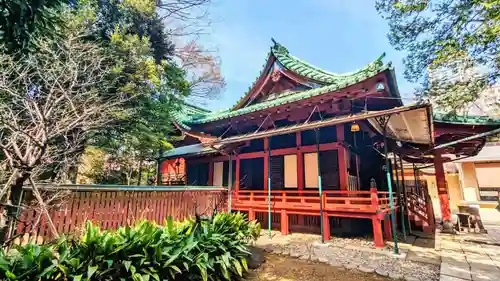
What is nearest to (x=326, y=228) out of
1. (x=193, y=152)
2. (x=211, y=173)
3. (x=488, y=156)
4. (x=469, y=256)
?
(x=469, y=256)

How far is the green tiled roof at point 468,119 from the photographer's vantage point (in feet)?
26.3

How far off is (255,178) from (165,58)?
22.3 ft

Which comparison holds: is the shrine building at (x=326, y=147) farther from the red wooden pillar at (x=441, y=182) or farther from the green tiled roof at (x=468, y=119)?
the green tiled roof at (x=468, y=119)

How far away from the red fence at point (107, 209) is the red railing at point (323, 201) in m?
2.27

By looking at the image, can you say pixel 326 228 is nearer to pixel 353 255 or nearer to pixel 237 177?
pixel 353 255

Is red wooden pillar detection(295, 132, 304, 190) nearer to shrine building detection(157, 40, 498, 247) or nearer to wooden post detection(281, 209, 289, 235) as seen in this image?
shrine building detection(157, 40, 498, 247)

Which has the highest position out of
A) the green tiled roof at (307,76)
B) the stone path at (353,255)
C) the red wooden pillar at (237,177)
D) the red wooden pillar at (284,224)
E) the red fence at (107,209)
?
the green tiled roof at (307,76)

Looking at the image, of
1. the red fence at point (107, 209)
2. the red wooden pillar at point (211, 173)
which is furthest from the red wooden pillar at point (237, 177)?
the red fence at point (107, 209)

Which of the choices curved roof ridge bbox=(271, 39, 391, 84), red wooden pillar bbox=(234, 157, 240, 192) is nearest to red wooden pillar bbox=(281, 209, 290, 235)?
red wooden pillar bbox=(234, 157, 240, 192)

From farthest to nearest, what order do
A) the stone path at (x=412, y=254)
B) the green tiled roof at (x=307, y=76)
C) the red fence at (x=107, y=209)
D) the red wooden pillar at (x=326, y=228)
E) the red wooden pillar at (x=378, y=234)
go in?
the red wooden pillar at (x=326, y=228)
the red wooden pillar at (x=378, y=234)
the green tiled roof at (x=307, y=76)
the stone path at (x=412, y=254)
the red fence at (x=107, y=209)

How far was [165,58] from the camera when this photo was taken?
10.9 metres

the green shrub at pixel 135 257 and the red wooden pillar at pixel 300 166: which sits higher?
the red wooden pillar at pixel 300 166

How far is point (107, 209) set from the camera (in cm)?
507

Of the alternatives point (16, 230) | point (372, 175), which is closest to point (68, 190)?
point (16, 230)
